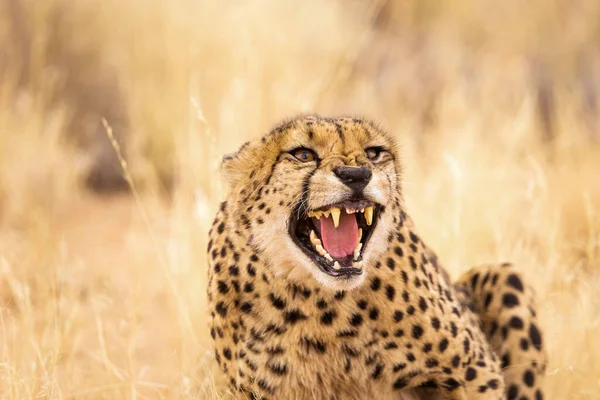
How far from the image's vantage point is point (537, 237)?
A: 3982 mm

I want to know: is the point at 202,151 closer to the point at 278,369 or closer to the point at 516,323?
the point at 516,323

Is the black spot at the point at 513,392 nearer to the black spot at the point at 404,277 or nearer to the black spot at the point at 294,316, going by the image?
the black spot at the point at 404,277

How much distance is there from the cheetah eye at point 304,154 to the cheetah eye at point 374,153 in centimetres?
14

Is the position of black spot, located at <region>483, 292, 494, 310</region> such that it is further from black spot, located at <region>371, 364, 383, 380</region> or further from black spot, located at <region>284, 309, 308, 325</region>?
black spot, located at <region>284, 309, 308, 325</region>

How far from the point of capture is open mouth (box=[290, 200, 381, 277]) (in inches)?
81.5

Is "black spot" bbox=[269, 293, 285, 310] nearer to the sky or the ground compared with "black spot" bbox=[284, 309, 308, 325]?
nearer to the sky

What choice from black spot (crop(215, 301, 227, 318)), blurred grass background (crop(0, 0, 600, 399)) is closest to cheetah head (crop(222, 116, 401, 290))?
black spot (crop(215, 301, 227, 318))

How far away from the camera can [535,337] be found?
8.57 ft

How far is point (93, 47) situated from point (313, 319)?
13.6 feet

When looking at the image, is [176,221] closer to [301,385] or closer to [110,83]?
[301,385]

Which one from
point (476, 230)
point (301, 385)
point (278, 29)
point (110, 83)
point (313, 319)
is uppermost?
point (278, 29)

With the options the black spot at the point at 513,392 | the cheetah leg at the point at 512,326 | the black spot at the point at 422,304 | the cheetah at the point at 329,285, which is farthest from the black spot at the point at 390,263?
the black spot at the point at 513,392

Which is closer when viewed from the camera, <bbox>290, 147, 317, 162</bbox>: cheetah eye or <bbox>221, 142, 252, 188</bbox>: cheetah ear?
<bbox>290, 147, 317, 162</bbox>: cheetah eye

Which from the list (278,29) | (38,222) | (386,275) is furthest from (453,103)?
(386,275)
